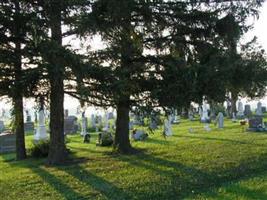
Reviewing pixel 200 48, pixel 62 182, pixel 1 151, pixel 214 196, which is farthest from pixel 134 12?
pixel 1 151

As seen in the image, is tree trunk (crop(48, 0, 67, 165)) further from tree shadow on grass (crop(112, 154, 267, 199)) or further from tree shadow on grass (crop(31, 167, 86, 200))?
tree shadow on grass (crop(112, 154, 267, 199))

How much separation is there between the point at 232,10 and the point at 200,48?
151 cm

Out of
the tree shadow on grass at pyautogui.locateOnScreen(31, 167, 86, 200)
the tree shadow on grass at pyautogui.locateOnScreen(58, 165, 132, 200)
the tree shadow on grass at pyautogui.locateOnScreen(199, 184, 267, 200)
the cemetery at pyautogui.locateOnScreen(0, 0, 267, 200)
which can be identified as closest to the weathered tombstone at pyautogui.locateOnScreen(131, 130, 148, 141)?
the cemetery at pyautogui.locateOnScreen(0, 0, 267, 200)

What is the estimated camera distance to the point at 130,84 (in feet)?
42.5

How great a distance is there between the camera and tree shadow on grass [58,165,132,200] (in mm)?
9219

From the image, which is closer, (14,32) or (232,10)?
(14,32)

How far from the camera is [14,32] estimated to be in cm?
1184

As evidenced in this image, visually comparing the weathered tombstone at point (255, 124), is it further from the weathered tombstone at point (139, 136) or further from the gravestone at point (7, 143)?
the gravestone at point (7, 143)

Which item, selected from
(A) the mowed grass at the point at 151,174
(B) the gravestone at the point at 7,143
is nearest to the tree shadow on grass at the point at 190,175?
(A) the mowed grass at the point at 151,174

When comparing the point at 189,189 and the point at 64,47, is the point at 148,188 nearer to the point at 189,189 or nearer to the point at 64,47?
the point at 189,189

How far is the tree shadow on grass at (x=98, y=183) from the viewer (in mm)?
9219

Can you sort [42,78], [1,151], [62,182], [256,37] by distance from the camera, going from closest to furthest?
[62,182] → [42,78] → [256,37] → [1,151]

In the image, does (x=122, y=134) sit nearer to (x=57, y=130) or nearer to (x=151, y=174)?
(x=57, y=130)

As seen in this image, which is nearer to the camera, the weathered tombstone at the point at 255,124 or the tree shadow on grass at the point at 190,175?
the tree shadow on grass at the point at 190,175
